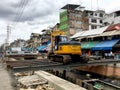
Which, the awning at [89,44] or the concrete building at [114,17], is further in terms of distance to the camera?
the concrete building at [114,17]

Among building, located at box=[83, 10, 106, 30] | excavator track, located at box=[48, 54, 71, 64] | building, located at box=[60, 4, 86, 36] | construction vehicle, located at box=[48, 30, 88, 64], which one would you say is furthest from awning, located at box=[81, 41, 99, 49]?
building, located at box=[83, 10, 106, 30]

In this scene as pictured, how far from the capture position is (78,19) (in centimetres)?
6600

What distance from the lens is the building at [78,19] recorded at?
63281mm

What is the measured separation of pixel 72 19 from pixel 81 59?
43459 mm

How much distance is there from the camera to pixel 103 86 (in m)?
19.4

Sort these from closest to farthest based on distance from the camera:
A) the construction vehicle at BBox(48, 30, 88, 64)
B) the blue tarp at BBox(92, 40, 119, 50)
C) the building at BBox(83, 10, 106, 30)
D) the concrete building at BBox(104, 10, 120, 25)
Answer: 1. the construction vehicle at BBox(48, 30, 88, 64)
2. the blue tarp at BBox(92, 40, 119, 50)
3. the concrete building at BBox(104, 10, 120, 25)
4. the building at BBox(83, 10, 106, 30)

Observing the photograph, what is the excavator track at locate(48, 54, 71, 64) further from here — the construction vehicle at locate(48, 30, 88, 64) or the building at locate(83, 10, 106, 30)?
the building at locate(83, 10, 106, 30)

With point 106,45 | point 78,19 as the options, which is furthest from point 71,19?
point 106,45

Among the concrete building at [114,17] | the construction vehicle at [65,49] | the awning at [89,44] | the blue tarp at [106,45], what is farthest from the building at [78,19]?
the construction vehicle at [65,49]

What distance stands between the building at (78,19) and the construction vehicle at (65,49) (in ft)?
131

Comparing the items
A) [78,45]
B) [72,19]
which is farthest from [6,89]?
[72,19]

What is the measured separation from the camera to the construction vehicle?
20.4m

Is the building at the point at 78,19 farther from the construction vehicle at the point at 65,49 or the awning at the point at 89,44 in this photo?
the construction vehicle at the point at 65,49

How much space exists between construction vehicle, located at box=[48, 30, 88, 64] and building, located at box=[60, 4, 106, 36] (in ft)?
131
